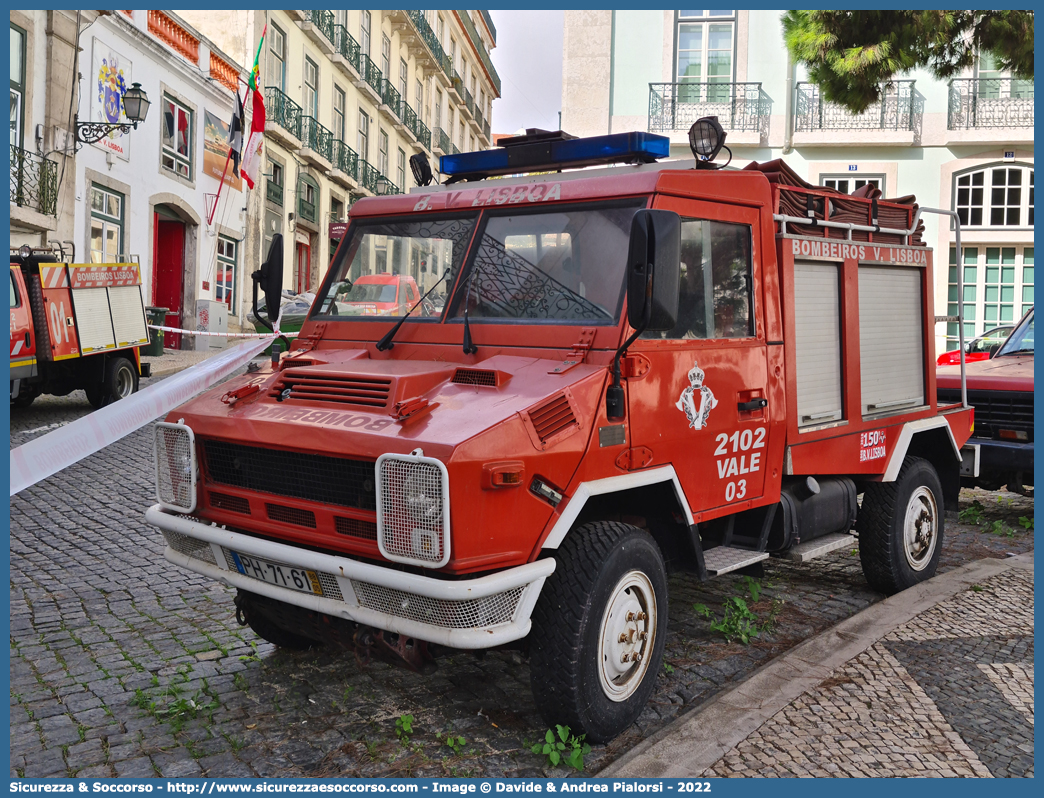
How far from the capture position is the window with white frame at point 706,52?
79.3 feet

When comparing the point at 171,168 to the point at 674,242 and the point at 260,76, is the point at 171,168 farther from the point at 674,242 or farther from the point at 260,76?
the point at 674,242

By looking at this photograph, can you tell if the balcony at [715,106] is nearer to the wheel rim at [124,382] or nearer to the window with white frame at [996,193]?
the window with white frame at [996,193]

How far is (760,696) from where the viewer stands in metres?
4.31

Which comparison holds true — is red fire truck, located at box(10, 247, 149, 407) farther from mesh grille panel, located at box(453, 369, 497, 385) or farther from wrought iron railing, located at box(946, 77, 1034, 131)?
wrought iron railing, located at box(946, 77, 1034, 131)

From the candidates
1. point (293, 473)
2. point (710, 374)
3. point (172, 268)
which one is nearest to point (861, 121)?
point (172, 268)

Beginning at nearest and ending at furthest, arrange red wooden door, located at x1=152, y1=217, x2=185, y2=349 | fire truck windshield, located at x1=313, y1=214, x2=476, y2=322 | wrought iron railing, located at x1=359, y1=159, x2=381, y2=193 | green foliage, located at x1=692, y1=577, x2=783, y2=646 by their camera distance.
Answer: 1. fire truck windshield, located at x1=313, y1=214, x2=476, y2=322
2. green foliage, located at x1=692, y1=577, x2=783, y2=646
3. red wooden door, located at x1=152, y1=217, x2=185, y2=349
4. wrought iron railing, located at x1=359, y1=159, x2=381, y2=193

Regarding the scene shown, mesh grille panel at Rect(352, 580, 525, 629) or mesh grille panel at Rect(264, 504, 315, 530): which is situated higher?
mesh grille panel at Rect(264, 504, 315, 530)

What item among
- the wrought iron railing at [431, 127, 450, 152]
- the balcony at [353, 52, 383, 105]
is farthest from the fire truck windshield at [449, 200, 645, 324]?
the wrought iron railing at [431, 127, 450, 152]

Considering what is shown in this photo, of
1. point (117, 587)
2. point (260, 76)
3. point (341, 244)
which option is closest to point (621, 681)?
point (341, 244)

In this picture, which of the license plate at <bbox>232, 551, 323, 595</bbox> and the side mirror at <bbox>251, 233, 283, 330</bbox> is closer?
the license plate at <bbox>232, 551, 323, 595</bbox>

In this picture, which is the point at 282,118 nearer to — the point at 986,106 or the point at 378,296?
the point at 986,106

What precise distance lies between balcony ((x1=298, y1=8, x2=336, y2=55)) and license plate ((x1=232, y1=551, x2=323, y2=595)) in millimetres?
27832

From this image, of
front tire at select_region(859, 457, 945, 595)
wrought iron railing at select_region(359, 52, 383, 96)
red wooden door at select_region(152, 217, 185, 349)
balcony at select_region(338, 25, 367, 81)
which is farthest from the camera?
wrought iron railing at select_region(359, 52, 383, 96)

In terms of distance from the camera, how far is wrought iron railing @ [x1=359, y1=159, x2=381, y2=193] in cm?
3516
